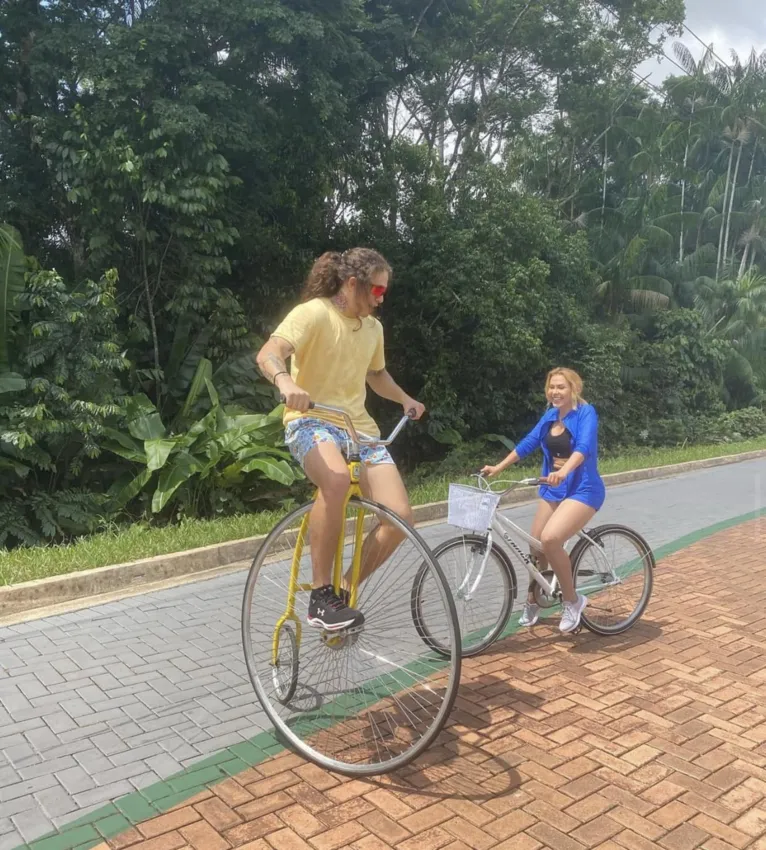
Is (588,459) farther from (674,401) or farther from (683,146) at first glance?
(683,146)

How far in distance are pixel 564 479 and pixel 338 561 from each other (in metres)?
1.84

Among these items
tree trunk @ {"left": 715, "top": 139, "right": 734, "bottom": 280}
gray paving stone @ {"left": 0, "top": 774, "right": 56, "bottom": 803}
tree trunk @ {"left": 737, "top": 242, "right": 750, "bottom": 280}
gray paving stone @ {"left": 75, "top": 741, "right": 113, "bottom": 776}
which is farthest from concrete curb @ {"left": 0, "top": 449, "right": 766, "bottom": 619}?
tree trunk @ {"left": 737, "top": 242, "right": 750, "bottom": 280}

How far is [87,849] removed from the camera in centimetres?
290

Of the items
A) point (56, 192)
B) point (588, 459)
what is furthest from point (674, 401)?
point (588, 459)

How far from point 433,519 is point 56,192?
276 inches

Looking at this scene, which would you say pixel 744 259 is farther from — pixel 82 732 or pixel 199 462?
pixel 82 732

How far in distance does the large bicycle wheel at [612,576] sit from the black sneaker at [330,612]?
212 cm

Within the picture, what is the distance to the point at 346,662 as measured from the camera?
13.0ft

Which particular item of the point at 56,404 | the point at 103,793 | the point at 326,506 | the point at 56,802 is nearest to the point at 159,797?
the point at 103,793

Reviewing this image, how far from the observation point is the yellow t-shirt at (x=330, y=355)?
11.7 ft

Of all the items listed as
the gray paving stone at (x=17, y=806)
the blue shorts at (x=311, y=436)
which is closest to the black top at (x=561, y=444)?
the blue shorts at (x=311, y=436)

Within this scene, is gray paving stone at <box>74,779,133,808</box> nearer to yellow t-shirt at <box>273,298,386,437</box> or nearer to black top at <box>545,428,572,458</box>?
yellow t-shirt at <box>273,298,386,437</box>

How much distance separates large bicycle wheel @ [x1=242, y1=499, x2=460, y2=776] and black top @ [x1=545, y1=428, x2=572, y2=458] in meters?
1.44

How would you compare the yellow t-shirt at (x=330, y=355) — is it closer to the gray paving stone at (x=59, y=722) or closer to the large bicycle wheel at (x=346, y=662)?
the large bicycle wheel at (x=346, y=662)
